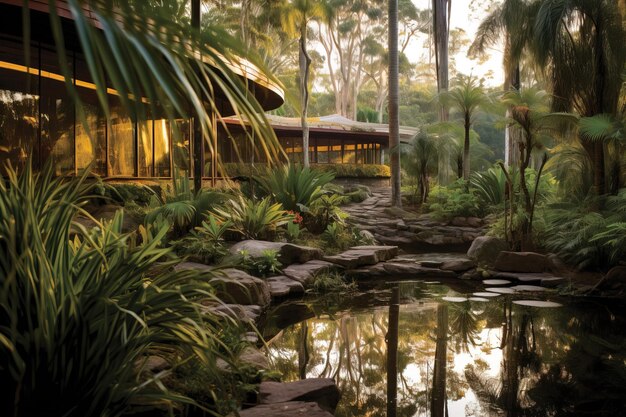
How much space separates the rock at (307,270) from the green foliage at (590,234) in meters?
3.55

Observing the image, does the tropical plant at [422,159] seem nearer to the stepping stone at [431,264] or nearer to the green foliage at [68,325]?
the stepping stone at [431,264]

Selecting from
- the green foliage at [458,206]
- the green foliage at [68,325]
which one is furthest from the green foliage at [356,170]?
the green foliage at [68,325]

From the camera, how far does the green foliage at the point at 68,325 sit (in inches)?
82.4

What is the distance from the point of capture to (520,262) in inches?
338

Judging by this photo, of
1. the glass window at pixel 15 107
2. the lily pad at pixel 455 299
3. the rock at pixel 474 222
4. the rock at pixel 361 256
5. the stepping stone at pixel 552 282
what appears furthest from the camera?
the rock at pixel 474 222

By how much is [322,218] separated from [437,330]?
5.61 meters

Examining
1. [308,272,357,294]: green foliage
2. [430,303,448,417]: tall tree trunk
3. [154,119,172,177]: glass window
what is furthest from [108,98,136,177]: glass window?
[430,303,448,417]: tall tree trunk

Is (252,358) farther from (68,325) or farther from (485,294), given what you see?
(485,294)

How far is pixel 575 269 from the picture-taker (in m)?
8.15

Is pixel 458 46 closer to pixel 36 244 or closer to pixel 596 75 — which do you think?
pixel 596 75

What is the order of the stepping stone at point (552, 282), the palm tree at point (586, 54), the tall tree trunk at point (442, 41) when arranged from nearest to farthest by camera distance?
the stepping stone at point (552, 282), the palm tree at point (586, 54), the tall tree trunk at point (442, 41)

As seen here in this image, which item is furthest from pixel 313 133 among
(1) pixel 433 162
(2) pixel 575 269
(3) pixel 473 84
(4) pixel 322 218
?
(2) pixel 575 269

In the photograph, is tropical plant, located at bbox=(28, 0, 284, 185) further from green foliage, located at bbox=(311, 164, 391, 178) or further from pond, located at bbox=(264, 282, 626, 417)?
green foliage, located at bbox=(311, 164, 391, 178)

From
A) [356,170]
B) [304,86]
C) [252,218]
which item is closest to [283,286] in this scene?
[252,218]
